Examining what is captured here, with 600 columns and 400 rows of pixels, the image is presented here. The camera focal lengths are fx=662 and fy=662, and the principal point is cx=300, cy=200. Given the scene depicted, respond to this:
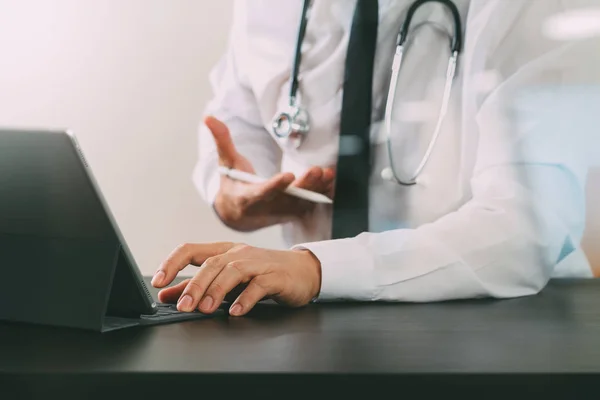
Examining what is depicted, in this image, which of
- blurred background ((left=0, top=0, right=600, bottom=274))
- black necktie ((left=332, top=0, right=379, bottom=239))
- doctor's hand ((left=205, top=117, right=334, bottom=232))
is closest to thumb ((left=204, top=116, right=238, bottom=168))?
doctor's hand ((left=205, top=117, right=334, bottom=232))

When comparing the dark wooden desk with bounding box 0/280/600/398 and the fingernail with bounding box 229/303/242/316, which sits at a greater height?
the dark wooden desk with bounding box 0/280/600/398

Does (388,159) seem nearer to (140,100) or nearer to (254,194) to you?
(254,194)

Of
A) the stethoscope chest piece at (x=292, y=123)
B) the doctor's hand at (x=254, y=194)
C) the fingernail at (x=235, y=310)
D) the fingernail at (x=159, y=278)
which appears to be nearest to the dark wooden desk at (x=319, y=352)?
the fingernail at (x=235, y=310)

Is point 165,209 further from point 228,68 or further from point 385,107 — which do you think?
point 385,107

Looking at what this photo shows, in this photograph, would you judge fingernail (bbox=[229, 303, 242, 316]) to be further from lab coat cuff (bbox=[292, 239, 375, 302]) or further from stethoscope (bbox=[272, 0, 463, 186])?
stethoscope (bbox=[272, 0, 463, 186])

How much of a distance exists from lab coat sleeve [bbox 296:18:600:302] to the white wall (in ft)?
2.86

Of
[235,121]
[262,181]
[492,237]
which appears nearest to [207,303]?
[492,237]

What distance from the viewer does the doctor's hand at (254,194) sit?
1.24 metres

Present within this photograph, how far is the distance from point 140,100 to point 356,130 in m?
0.77

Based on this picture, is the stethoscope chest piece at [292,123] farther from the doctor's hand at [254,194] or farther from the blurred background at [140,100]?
the blurred background at [140,100]

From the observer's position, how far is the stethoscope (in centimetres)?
122

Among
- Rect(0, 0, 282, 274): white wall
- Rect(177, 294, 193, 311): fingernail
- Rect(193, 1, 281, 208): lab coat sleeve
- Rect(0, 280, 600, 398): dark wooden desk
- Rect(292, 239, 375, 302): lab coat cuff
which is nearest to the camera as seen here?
Rect(0, 280, 600, 398): dark wooden desk

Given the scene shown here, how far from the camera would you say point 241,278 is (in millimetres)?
673

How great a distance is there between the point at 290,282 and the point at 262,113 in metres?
0.83
